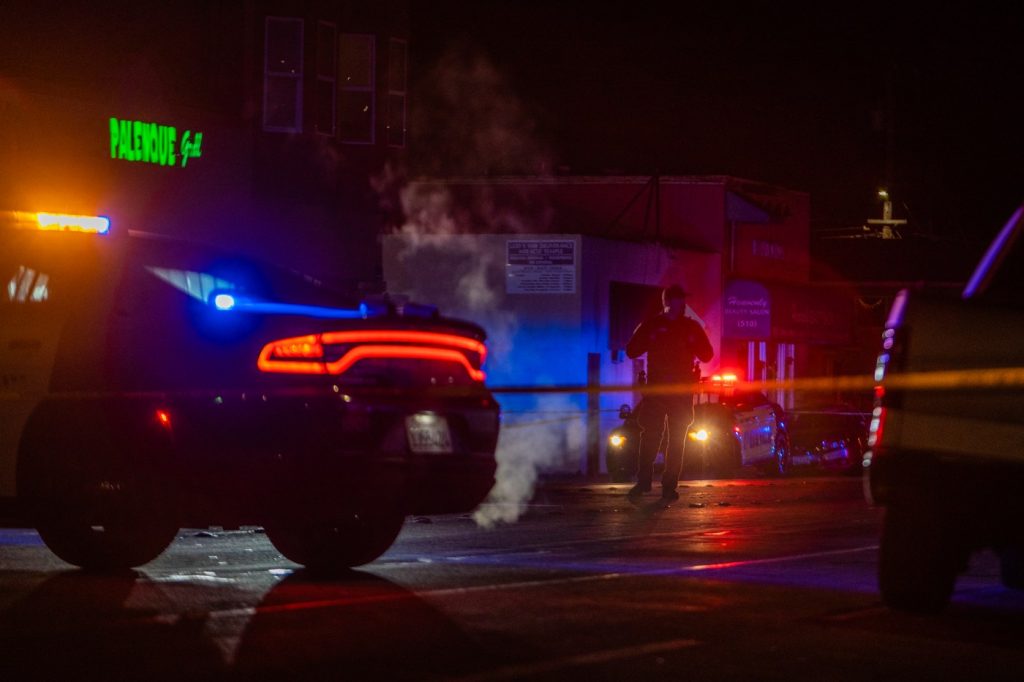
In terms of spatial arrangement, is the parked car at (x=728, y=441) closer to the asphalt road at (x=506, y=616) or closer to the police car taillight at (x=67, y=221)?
the asphalt road at (x=506, y=616)

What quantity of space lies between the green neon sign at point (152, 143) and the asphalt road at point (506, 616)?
14370 millimetres

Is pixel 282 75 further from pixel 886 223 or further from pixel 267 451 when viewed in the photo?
pixel 267 451

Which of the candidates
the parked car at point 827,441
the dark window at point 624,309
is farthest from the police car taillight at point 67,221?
the dark window at point 624,309

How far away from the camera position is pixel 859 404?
34562 mm

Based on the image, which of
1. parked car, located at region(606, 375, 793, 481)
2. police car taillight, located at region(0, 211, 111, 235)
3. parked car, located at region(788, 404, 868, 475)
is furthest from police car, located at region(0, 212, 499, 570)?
parked car, located at region(788, 404, 868, 475)

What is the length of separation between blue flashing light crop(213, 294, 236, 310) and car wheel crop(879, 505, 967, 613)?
3.32 m

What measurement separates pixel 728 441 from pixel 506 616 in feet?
55.9

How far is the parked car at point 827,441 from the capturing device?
26625mm

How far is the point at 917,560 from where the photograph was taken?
25.5 ft

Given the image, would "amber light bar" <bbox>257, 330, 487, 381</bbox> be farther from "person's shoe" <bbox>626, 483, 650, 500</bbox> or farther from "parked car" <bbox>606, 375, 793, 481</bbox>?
"parked car" <bbox>606, 375, 793, 481</bbox>

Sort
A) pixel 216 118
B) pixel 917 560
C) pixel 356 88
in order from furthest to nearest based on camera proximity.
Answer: pixel 356 88, pixel 216 118, pixel 917 560

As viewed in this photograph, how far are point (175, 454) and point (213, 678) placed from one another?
2.47 metres

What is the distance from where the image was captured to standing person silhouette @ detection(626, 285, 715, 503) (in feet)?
49.1

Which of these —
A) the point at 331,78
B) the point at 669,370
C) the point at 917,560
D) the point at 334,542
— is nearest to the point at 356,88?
the point at 331,78
